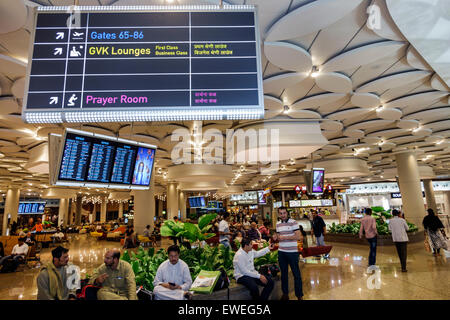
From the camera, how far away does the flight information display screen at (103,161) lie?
15.6 ft

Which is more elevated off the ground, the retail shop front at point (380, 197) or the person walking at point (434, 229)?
the retail shop front at point (380, 197)

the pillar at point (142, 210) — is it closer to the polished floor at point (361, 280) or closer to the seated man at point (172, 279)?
the polished floor at point (361, 280)

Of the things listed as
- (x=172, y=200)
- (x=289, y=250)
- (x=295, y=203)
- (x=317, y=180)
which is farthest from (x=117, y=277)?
(x=295, y=203)

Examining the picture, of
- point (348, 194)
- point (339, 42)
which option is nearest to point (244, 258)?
point (339, 42)

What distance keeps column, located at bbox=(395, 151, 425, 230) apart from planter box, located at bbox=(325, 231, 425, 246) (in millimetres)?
1054

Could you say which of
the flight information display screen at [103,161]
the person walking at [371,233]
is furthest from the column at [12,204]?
the person walking at [371,233]

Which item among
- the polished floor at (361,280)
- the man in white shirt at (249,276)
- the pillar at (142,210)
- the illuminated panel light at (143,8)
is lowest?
the polished floor at (361,280)

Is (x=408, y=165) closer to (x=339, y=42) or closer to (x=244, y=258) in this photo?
(x=339, y=42)

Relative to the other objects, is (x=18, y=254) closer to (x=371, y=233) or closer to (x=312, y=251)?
(x=312, y=251)

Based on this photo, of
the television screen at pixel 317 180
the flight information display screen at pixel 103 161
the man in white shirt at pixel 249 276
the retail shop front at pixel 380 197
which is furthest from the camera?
the retail shop front at pixel 380 197

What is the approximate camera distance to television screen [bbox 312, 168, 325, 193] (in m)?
13.8

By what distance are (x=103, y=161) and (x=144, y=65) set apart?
3105mm

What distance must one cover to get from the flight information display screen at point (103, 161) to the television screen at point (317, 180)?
1003 centimetres

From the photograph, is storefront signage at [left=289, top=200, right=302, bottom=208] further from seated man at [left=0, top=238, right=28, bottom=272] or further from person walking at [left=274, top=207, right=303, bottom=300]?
person walking at [left=274, top=207, right=303, bottom=300]
